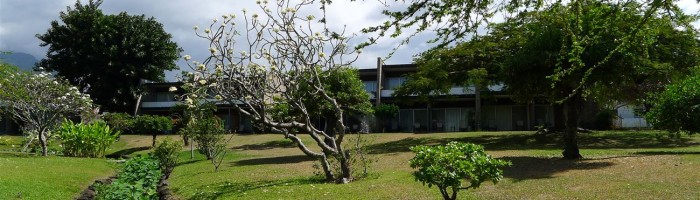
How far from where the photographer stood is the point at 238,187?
1319cm

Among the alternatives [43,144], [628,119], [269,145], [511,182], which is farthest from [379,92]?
[511,182]

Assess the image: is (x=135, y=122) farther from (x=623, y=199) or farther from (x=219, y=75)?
(x=623, y=199)

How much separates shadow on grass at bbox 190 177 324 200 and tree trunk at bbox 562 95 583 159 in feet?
25.0

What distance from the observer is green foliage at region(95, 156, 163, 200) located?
11350mm

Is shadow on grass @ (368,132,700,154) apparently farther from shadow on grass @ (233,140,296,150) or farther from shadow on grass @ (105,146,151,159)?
shadow on grass @ (105,146,151,159)

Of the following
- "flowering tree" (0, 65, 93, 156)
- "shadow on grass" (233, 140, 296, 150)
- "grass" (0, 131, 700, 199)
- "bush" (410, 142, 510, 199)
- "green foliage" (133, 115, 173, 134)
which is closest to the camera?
"bush" (410, 142, 510, 199)

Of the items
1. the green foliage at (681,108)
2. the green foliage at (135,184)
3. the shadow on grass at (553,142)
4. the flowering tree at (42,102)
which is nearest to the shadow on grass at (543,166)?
the green foliage at (681,108)

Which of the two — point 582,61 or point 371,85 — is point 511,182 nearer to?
point 582,61

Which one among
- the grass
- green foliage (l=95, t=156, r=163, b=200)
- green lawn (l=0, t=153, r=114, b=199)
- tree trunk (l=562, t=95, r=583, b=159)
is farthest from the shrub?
tree trunk (l=562, t=95, r=583, b=159)

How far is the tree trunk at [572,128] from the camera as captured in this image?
1677 cm

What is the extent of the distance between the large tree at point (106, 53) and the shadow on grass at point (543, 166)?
37.1m

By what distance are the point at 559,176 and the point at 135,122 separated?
26.6 metres

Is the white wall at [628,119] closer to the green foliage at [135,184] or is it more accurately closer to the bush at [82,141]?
the bush at [82,141]

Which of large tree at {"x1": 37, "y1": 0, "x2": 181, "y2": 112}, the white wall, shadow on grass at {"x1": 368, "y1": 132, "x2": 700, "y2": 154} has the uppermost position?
large tree at {"x1": 37, "y1": 0, "x2": 181, "y2": 112}
